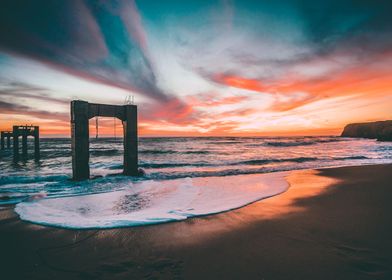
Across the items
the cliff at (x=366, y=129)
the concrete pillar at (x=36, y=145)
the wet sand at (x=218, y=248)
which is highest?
the cliff at (x=366, y=129)

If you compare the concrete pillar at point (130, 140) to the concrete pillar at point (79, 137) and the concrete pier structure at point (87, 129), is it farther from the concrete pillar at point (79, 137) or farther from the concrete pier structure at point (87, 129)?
the concrete pillar at point (79, 137)

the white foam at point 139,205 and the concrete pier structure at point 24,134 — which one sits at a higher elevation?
the concrete pier structure at point 24,134

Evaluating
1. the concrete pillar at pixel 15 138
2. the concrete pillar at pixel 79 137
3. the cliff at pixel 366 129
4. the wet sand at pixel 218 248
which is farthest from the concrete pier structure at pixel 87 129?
the cliff at pixel 366 129

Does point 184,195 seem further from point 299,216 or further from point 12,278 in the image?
point 12,278

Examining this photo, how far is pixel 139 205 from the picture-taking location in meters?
6.71

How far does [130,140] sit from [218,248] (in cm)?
931

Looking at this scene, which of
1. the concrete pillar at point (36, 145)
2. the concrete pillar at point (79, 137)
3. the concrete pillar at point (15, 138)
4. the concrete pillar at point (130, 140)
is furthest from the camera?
the concrete pillar at point (36, 145)

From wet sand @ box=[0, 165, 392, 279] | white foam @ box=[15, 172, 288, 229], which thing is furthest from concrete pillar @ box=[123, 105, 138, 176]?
wet sand @ box=[0, 165, 392, 279]

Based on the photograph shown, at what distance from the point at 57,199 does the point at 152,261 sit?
596cm

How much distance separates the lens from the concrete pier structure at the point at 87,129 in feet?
33.7

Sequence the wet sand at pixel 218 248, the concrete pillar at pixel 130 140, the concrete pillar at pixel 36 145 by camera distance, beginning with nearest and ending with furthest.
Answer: the wet sand at pixel 218 248 → the concrete pillar at pixel 130 140 → the concrete pillar at pixel 36 145

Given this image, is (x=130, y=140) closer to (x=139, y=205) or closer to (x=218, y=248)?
(x=139, y=205)

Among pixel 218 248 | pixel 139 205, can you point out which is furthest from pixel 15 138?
pixel 218 248

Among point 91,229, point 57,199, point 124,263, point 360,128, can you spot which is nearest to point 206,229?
point 124,263
